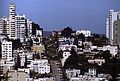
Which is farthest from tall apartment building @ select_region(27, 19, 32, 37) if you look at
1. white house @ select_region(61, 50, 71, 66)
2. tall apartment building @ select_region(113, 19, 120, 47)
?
tall apartment building @ select_region(113, 19, 120, 47)

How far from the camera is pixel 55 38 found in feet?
9.16

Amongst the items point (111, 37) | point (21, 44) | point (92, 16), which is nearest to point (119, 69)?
point (111, 37)

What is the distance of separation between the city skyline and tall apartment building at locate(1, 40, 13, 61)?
294mm

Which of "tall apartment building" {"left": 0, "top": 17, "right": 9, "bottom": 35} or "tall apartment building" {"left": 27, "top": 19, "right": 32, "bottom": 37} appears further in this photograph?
"tall apartment building" {"left": 27, "top": 19, "right": 32, "bottom": 37}

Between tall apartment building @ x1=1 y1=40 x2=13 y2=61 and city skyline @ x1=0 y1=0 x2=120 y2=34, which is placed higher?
city skyline @ x1=0 y1=0 x2=120 y2=34

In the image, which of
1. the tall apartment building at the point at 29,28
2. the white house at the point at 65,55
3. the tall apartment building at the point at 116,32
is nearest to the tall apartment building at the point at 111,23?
the tall apartment building at the point at 116,32

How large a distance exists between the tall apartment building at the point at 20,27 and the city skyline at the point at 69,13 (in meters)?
0.05

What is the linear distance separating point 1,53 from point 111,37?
3.22 ft

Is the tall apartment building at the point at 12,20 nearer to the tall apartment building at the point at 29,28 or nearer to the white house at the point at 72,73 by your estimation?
the tall apartment building at the point at 29,28

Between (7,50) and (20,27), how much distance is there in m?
0.24

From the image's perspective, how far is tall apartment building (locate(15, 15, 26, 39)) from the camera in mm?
2680

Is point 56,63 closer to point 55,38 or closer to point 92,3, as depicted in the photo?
point 55,38

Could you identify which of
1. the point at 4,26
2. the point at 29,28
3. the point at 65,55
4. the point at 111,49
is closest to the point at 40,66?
the point at 65,55

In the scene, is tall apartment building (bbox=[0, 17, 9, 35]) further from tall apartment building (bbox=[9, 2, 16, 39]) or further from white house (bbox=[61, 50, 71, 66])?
white house (bbox=[61, 50, 71, 66])
